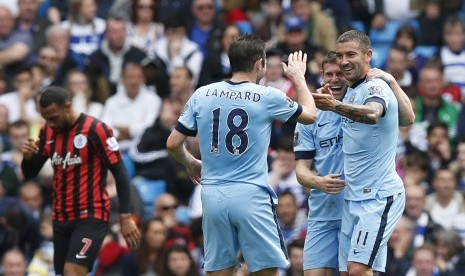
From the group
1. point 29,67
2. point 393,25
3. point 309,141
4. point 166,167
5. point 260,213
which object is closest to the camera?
point 260,213

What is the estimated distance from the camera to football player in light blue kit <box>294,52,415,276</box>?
494 inches

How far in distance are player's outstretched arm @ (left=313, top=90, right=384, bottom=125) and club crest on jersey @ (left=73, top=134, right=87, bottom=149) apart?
9.19 ft

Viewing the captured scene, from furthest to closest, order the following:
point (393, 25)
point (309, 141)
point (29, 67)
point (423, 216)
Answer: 1. point (393, 25)
2. point (29, 67)
3. point (423, 216)
4. point (309, 141)

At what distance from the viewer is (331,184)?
39.5 feet

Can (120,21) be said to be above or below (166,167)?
above

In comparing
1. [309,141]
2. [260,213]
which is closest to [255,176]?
[260,213]

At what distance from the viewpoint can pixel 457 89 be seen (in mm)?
19844

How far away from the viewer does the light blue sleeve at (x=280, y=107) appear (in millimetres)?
11758

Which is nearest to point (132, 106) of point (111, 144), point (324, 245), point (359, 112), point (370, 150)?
point (111, 144)

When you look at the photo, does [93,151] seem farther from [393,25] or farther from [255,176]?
[393,25]

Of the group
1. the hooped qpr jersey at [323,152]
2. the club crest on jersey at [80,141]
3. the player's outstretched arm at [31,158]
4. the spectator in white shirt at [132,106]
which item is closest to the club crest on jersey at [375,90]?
the hooped qpr jersey at [323,152]

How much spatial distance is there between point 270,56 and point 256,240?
7.69 meters

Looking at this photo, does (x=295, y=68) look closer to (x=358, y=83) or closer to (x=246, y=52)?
(x=246, y=52)

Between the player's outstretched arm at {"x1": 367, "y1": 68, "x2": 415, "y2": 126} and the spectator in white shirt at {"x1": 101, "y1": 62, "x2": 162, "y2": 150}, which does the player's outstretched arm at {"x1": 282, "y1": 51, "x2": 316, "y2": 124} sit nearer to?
the player's outstretched arm at {"x1": 367, "y1": 68, "x2": 415, "y2": 126}
